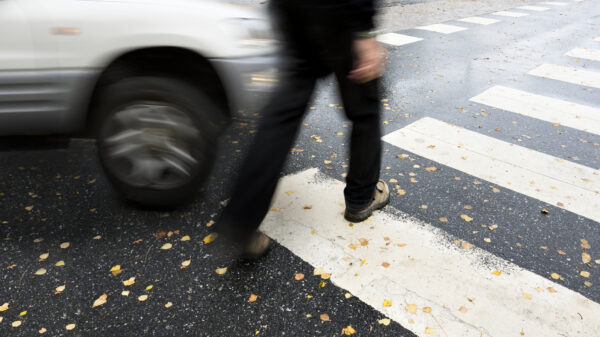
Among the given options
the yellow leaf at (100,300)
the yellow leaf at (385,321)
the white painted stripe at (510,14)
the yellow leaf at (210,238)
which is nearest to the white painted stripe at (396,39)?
the white painted stripe at (510,14)

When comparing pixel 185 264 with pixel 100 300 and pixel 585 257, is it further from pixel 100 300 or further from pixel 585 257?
pixel 585 257

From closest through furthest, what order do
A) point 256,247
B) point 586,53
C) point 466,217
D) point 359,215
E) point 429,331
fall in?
point 429,331
point 256,247
point 359,215
point 466,217
point 586,53

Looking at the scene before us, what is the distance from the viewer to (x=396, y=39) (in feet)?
29.7

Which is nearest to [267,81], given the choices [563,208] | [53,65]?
[53,65]

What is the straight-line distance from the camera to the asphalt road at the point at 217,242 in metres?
2.52

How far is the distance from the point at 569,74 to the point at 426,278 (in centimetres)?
596

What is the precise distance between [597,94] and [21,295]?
Result: 23.3 ft

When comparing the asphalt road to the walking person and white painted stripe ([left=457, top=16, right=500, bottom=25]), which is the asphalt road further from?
white painted stripe ([left=457, top=16, right=500, bottom=25])

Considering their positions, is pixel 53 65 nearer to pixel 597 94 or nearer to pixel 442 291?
pixel 442 291

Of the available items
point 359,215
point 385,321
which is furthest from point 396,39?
point 385,321

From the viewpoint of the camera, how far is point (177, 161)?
3283mm

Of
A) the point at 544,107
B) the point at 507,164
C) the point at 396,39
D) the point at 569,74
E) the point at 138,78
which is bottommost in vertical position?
the point at 569,74

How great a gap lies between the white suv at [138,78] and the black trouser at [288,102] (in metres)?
0.65

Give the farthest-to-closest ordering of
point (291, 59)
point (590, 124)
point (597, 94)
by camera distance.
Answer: point (597, 94) < point (590, 124) < point (291, 59)
